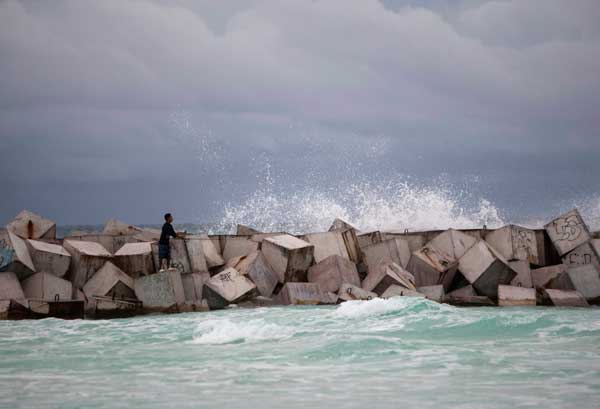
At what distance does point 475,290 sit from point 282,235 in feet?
11.4

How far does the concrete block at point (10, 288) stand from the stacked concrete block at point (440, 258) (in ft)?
20.8

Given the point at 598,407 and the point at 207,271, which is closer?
the point at 598,407

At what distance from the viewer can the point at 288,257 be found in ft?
40.1

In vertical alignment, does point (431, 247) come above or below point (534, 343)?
above

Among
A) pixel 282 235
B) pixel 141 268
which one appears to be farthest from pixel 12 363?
pixel 282 235

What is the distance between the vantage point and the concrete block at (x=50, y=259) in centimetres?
1148

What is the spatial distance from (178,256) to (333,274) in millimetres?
2553

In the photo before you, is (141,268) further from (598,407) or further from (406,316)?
(598,407)

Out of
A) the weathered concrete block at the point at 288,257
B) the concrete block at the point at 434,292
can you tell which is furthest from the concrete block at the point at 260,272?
the concrete block at the point at 434,292

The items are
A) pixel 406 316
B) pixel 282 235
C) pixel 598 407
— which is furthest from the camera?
pixel 282 235

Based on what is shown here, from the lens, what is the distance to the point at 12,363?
7.38 m

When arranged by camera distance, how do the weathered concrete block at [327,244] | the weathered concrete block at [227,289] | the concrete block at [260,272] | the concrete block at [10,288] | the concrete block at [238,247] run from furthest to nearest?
the concrete block at [238,247] → the weathered concrete block at [327,244] → the concrete block at [260,272] → the weathered concrete block at [227,289] → the concrete block at [10,288]

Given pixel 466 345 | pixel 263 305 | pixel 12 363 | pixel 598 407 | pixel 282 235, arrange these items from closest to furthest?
pixel 598 407 < pixel 12 363 < pixel 466 345 < pixel 263 305 < pixel 282 235

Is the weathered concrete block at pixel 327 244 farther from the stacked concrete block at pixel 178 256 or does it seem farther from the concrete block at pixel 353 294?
the stacked concrete block at pixel 178 256
